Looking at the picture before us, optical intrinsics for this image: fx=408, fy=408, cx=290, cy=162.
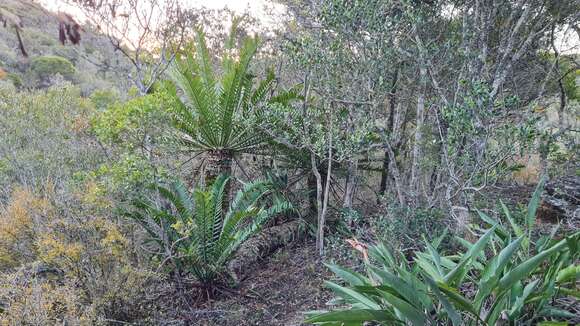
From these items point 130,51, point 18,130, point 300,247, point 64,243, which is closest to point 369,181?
point 300,247

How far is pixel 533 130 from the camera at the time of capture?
3.12 m

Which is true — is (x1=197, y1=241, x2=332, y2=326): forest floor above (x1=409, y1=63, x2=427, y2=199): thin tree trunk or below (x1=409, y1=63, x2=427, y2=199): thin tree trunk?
below

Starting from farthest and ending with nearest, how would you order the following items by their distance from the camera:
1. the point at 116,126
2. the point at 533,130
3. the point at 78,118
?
the point at 78,118, the point at 116,126, the point at 533,130

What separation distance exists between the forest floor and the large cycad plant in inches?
71.2

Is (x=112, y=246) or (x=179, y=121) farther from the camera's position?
(x=179, y=121)

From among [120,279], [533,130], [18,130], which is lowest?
[120,279]

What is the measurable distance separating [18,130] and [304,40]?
588 cm

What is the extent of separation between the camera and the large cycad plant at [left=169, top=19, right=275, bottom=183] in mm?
6184

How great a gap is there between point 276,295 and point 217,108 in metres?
2.92

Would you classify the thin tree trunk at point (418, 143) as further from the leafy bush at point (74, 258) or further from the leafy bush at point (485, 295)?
the leafy bush at point (74, 258)

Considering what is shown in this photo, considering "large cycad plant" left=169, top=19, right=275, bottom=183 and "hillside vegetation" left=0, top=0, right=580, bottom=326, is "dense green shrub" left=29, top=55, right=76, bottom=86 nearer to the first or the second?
"hillside vegetation" left=0, top=0, right=580, bottom=326

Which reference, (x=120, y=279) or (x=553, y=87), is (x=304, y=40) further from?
(x=553, y=87)

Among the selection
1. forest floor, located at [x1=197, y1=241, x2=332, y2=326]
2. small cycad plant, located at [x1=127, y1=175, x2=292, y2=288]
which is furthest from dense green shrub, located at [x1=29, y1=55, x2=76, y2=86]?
forest floor, located at [x1=197, y1=241, x2=332, y2=326]

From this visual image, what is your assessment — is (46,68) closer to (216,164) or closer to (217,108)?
(216,164)
